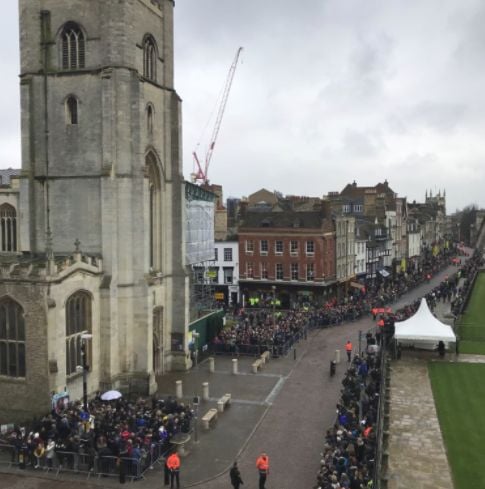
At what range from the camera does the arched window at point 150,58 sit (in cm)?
3186

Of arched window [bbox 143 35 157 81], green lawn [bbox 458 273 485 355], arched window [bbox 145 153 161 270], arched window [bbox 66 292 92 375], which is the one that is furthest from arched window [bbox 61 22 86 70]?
green lawn [bbox 458 273 485 355]

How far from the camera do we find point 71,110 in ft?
98.5

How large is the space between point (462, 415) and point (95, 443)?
14869 millimetres

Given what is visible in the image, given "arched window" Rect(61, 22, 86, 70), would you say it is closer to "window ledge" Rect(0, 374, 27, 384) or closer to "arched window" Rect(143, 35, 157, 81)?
"arched window" Rect(143, 35, 157, 81)

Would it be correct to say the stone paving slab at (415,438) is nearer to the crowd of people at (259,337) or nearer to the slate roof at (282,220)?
the crowd of people at (259,337)

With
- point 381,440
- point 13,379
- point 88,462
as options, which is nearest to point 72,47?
point 13,379

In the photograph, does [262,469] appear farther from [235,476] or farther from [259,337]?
[259,337]

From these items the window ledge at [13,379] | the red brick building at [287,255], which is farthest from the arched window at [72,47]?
the red brick building at [287,255]

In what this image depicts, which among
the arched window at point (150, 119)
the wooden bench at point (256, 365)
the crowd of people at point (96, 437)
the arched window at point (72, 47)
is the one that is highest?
the arched window at point (72, 47)

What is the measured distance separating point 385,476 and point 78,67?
955 inches

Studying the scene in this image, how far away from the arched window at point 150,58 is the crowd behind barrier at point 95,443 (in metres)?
19.0

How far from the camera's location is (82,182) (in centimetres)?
2966

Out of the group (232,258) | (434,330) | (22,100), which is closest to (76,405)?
(22,100)

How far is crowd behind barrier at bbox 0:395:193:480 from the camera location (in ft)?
64.5
